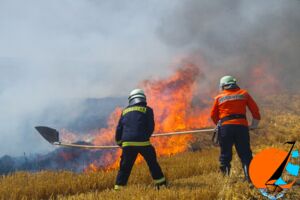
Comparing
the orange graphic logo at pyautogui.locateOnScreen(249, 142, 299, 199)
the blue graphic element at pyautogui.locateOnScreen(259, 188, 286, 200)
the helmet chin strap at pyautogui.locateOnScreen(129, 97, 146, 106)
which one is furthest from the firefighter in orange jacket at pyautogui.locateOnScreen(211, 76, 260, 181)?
the orange graphic logo at pyautogui.locateOnScreen(249, 142, 299, 199)

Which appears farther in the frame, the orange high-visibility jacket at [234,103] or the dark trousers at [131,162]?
the orange high-visibility jacket at [234,103]

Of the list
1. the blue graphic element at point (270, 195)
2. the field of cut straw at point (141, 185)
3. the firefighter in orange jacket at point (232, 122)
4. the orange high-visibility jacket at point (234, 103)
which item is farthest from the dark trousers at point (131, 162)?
the blue graphic element at point (270, 195)

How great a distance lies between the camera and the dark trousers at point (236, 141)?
799cm

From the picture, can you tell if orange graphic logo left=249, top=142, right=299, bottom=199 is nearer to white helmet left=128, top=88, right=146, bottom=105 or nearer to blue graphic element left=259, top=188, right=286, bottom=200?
blue graphic element left=259, top=188, right=286, bottom=200

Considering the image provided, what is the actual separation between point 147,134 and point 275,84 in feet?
103

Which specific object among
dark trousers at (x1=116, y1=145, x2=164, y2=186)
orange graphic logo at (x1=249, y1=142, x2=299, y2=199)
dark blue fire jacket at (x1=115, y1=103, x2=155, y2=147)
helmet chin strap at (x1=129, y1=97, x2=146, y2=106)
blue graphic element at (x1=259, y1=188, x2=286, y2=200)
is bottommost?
blue graphic element at (x1=259, y1=188, x2=286, y2=200)

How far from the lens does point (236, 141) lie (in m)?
8.09

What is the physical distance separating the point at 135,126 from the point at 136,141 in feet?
1.01

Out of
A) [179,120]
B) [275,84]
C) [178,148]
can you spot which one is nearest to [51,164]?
[179,120]

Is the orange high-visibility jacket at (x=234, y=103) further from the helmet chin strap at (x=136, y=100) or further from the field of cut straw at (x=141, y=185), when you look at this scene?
the helmet chin strap at (x=136, y=100)

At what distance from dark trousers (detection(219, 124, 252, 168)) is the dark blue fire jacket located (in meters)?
1.52

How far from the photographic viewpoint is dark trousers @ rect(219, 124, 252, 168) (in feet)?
26.2

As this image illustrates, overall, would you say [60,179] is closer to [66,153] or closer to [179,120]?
[179,120]

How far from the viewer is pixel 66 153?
105 feet
